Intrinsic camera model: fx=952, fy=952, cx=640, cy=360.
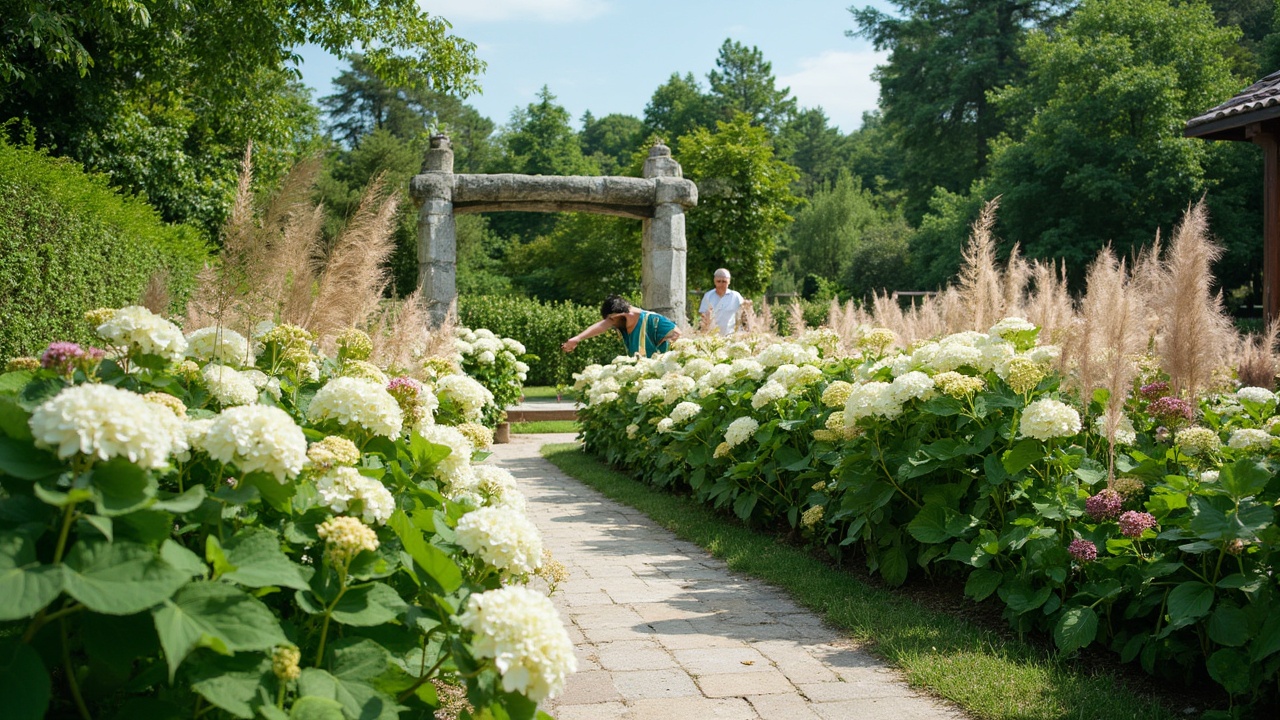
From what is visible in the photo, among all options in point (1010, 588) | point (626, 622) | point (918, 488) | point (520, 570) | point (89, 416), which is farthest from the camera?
point (918, 488)

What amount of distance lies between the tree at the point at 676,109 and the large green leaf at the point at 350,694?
47084 millimetres

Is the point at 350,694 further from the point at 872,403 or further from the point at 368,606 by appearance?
the point at 872,403

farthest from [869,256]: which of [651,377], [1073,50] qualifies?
[651,377]

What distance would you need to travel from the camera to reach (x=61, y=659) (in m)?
1.52

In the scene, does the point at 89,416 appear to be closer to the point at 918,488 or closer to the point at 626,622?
the point at 626,622

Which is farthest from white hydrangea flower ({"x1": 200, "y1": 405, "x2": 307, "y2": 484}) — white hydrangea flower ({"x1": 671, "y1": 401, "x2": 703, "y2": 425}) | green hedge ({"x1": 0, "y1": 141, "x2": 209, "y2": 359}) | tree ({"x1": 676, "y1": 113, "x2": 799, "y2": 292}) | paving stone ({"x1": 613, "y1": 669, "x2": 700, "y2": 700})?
tree ({"x1": 676, "y1": 113, "x2": 799, "y2": 292})

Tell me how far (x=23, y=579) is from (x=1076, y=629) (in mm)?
2881

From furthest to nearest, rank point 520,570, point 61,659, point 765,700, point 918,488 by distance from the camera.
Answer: point 918,488 → point 765,700 → point 520,570 → point 61,659

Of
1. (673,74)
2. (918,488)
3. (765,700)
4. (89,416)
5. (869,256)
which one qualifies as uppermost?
(673,74)

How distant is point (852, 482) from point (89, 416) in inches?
130

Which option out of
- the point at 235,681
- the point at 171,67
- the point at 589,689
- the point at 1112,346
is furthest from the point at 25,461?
the point at 171,67

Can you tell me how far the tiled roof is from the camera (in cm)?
804

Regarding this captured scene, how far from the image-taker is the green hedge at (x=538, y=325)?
59.9ft

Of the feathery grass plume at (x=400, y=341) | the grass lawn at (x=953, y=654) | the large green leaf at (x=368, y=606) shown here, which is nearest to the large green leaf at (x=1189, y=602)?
the grass lawn at (x=953, y=654)
